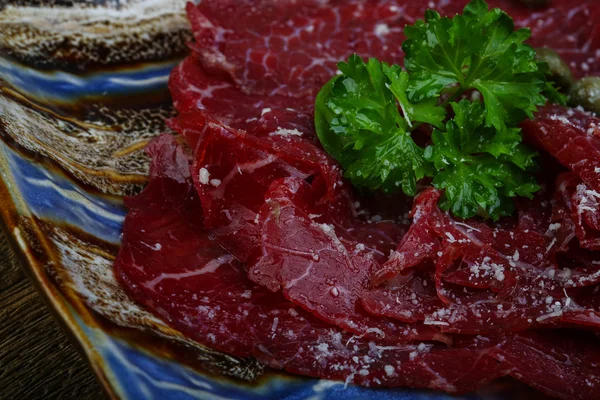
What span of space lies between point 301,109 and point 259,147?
40 centimetres

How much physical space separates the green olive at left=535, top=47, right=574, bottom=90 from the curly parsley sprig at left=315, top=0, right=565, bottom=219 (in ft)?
1.32

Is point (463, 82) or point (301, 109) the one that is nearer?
point (463, 82)

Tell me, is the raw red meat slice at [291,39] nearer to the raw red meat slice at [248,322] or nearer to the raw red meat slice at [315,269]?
the raw red meat slice at [315,269]

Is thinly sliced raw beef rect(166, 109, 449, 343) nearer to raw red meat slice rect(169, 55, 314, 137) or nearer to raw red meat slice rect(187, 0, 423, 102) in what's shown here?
raw red meat slice rect(169, 55, 314, 137)

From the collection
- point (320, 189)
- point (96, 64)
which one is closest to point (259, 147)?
point (320, 189)

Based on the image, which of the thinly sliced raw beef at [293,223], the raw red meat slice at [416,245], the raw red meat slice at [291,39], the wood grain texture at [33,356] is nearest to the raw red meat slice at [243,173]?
the thinly sliced raw beef at [293,223]

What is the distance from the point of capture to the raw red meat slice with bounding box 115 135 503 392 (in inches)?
85.7

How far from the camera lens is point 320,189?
2432 millimetres

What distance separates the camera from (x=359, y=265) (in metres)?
2.28

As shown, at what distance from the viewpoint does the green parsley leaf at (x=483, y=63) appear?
7.95 ft

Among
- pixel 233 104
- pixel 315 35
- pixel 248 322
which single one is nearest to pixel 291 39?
pixel 315 35

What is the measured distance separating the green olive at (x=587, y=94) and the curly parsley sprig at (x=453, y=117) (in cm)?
43

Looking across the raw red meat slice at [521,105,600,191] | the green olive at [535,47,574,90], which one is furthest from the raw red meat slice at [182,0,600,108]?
the raw red meat slice at [521,105,600,191]

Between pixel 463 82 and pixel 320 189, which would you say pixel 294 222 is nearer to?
pixel 320 189
